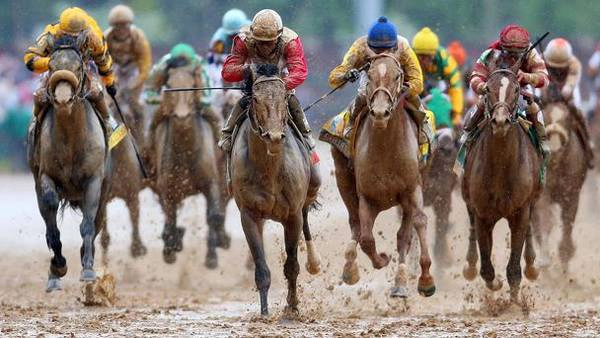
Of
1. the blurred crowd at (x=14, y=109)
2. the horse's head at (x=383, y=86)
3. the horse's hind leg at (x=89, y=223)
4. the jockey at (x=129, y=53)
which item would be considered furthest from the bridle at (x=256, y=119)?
the blurred crowd at (x=14, y=109)

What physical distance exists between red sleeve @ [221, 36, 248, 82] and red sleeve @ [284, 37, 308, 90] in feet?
1.11

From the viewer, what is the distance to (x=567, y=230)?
685 inches

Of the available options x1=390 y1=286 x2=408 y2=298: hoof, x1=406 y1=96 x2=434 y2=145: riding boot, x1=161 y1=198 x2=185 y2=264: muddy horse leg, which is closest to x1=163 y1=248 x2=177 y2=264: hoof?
x1=161 y1=198 x2=185 y2=264: muddy horse leg

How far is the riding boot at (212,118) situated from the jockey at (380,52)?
3.95 m

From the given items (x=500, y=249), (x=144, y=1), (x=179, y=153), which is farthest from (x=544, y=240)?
(x=144, y=1)

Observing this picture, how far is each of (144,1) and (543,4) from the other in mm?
9613

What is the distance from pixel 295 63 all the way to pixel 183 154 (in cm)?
499

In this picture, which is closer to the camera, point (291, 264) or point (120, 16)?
point (291, 264)

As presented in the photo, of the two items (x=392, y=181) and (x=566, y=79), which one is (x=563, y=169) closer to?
(x=566, y=79)

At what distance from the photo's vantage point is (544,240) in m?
17.2

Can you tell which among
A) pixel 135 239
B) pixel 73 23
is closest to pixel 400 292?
pixel 73 23

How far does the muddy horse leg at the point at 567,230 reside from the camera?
1711cm

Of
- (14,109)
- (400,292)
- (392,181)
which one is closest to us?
(400,292)

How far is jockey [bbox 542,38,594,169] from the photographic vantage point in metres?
17.5
